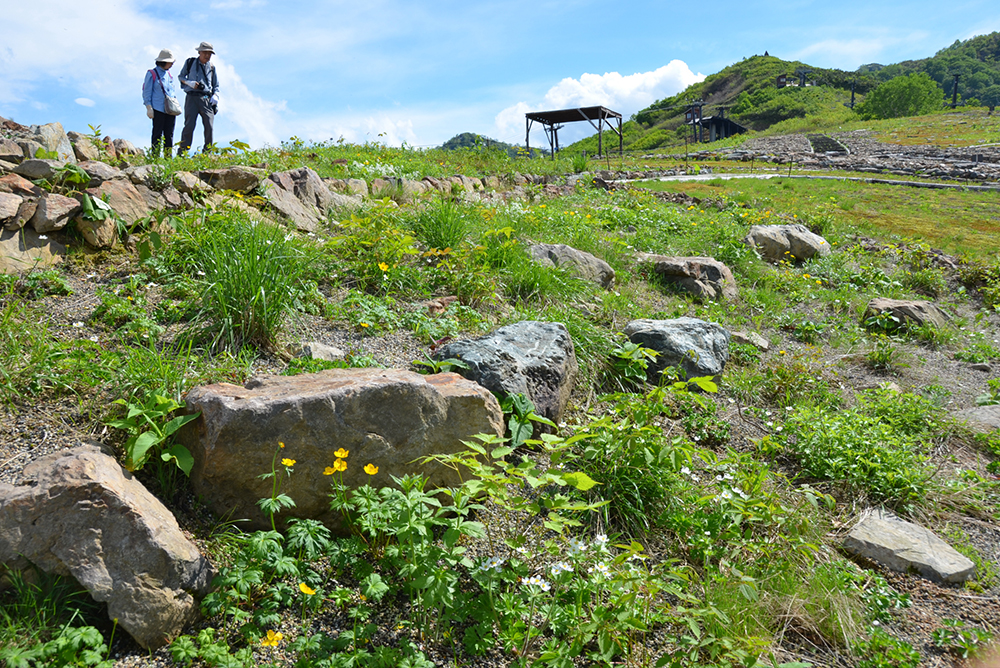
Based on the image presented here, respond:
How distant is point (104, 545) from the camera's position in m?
1.98

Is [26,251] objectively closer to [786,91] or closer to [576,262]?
[576,262]

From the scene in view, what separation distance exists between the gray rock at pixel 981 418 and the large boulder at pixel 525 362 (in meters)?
3.15

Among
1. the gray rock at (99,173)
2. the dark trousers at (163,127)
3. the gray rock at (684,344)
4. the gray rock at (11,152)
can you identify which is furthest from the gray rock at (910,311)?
the dark trousers at (163,127)

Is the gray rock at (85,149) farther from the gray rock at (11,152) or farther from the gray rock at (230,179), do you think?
the gray rock at (230,179)

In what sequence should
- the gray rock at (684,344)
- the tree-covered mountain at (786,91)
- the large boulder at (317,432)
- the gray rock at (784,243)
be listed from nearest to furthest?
1. the large boulder at (317,432)
2. the gray rock at (684,344)
3. the gray rock at (784,243)
4. the tree-covered mountain at (786,91)

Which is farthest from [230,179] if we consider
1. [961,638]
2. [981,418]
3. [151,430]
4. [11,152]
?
[981,418]

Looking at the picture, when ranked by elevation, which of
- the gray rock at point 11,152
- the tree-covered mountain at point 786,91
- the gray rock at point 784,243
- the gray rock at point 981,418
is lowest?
the gray rock at point 981,418

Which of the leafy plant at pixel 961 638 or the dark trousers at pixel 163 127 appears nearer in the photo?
the leafy plant at pixel 961 638

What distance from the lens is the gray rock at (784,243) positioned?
8.59m

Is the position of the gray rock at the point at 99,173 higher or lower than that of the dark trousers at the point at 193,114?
lower

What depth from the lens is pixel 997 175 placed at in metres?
18.5

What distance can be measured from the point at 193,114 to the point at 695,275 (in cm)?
699

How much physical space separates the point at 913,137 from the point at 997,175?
18251 millimetres

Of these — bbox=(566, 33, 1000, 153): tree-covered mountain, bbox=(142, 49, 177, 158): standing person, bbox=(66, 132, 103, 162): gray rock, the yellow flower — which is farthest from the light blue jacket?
bbox=(566, 33, 1000, 153): tree-covered mountain
